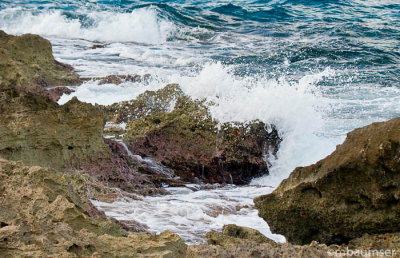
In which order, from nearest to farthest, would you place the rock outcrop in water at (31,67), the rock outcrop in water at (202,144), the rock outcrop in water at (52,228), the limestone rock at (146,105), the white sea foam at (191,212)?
1. the rock outcrop in water at (52,228)
2. the white sea foam at (191,212)
3. the rock outcrop in water at (202,144)
4. the limestone rock at (146,105)
5. the rock outcrop in water at (31,67)

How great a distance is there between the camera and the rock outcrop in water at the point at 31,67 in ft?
26.4

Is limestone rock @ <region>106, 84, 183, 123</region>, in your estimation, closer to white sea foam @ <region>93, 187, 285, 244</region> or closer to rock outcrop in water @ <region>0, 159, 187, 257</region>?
white sea foam @ <region>93, 187, 285, 244</region>

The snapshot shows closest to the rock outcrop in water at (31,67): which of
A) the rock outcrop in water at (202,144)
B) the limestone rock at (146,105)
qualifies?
the limestone rock at (146,105)

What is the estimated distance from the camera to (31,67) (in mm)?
8953

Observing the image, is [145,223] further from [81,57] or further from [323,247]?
[81,57]

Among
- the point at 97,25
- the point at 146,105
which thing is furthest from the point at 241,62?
the point at 97,25

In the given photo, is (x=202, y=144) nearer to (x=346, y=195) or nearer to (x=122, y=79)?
(x=346, y=195)

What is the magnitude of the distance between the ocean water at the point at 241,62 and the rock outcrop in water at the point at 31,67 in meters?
0.56

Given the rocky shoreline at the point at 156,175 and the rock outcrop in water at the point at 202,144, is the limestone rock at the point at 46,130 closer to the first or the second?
the rocky shoreline at the point at 156,175

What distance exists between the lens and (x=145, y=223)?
12.7ft

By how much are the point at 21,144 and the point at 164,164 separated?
186cm

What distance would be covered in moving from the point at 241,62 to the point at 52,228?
11579 millimetres

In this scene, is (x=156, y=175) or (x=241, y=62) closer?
(x=156, y=175)

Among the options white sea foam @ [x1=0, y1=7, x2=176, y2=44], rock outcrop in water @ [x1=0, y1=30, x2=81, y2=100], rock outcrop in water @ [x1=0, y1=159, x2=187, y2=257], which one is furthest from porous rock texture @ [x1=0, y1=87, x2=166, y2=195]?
white sea foam @ [x1=0, y1=7, x2=176, y2=44]
